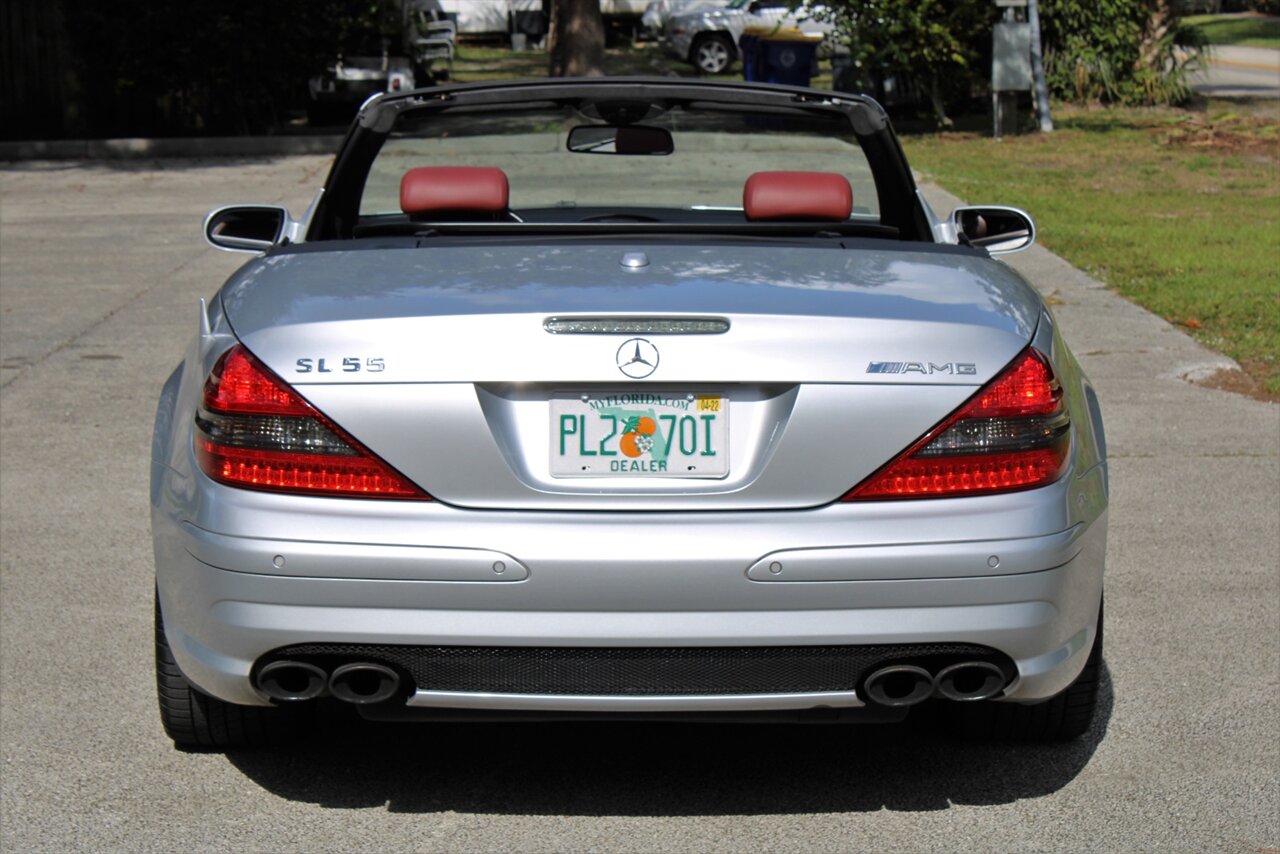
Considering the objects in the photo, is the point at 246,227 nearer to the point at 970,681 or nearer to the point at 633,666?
the point at 633,666

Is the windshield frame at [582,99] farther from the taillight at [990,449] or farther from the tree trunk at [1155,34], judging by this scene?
the tree trunk at [1155,34]

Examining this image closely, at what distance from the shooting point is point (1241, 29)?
5725 centimetres

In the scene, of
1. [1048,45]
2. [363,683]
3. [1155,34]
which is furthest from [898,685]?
[1155,34]

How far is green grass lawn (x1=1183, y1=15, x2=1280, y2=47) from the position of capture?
5075 cm

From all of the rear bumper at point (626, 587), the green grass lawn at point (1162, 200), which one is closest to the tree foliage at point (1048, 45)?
the green grass lawn at point (1162, 200)

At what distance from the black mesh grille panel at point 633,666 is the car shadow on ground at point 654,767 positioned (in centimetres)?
51

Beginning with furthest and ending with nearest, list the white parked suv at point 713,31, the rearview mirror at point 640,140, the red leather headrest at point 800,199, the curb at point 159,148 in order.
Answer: the white parked suv at point 713,31 < the curb at point 159,148 < the rearview mirror at point 640,140 < the red leather headrest at point 800,199

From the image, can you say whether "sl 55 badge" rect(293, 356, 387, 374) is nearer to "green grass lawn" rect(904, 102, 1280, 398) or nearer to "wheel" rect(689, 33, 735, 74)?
"green grass lawn" rect(904, 102, 1280, 398)

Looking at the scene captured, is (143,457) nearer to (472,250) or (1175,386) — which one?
(472,250)

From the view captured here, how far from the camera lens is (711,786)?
13.0 ft

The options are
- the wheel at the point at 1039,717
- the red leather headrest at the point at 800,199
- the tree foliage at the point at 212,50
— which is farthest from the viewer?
the tree foliage at the point at 212,50

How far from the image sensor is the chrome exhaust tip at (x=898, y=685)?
11.2 ft

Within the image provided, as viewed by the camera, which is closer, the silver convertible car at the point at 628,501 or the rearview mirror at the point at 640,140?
the silver convertible car at the point at 628,501

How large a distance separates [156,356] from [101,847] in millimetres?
5784
